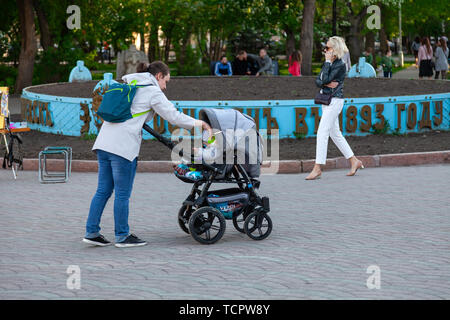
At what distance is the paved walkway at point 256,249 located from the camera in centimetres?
637

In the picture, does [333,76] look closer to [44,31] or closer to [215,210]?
[215,210]

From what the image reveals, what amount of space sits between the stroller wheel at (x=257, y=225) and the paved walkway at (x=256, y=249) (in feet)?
0.23

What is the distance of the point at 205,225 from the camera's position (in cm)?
805

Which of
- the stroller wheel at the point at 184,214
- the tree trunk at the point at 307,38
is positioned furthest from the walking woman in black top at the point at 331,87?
the tree trunk at the point at 307,38

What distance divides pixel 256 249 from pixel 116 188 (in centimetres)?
135

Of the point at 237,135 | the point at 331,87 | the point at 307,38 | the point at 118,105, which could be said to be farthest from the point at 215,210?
the point at 307,38

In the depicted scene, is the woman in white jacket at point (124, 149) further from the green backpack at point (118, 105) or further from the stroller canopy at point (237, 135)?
the stroller canopy at point (237, 135)

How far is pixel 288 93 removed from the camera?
18.1 meters

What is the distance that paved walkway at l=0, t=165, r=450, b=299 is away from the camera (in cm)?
637

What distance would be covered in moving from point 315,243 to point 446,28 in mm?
65418

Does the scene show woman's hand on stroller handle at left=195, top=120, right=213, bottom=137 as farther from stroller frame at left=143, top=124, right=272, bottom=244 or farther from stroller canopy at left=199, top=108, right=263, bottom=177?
stroller frame at left=143, top=124, right=272, bottom=244
